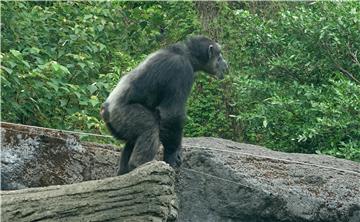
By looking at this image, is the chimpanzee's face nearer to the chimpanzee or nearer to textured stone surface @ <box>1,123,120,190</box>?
the chimpanzee

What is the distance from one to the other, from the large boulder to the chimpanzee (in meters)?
0.54

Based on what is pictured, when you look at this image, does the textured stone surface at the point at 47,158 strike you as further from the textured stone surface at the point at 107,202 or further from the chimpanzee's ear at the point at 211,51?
the textured stone surface at the point at 107,202

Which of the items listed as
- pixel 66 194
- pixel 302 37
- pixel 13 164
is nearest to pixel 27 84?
pixel 13 164

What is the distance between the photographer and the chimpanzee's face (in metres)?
8.94

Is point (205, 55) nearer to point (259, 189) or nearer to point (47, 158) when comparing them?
point (259, 189)

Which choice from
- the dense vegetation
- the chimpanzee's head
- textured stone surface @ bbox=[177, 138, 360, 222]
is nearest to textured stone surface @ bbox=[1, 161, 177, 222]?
textured stone surface @ bbox=[177, 138, 360, 222]

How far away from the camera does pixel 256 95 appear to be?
12461 millimetres

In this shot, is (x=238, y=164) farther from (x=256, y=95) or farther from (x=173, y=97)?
(x=256, y=95)

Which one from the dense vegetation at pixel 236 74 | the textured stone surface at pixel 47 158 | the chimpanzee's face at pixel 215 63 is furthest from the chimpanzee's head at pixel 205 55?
the dense vegetation at pixel 236 74

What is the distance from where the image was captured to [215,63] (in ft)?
29.7

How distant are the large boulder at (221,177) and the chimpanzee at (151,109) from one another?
537 mm

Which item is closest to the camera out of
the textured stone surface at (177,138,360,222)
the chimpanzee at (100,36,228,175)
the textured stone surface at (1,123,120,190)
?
the chimpanzee at (100,36,228,175)

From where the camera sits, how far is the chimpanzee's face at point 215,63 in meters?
8.94

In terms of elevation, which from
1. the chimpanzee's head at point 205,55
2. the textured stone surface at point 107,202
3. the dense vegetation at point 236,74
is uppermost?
the chimpanzee's head at point 205,55
